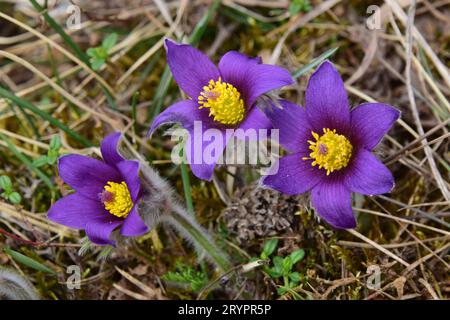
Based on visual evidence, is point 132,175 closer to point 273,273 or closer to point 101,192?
point 101,192

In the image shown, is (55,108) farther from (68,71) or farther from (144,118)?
(144,118)

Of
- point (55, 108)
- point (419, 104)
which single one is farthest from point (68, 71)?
point (419, 104)

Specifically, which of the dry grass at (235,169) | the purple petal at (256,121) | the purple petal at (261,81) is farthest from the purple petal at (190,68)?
the dry grass at (235,169)

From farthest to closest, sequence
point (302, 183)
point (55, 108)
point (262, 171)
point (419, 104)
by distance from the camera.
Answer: point (55, 108), point (419, 104), point (262, 171), point (302, 183)

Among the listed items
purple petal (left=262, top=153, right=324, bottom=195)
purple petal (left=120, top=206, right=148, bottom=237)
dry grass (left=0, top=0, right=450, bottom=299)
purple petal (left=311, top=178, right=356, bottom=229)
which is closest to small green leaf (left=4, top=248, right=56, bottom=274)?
dry grass (left=0, top=0, right=450, bottom=299)

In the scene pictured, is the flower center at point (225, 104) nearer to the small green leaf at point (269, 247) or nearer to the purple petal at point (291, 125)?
the purple petal at point (291, 125)

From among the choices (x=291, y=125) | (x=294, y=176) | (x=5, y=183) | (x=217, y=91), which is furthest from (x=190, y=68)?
(x=5, y=183)

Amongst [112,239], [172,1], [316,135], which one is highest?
[172,1]
